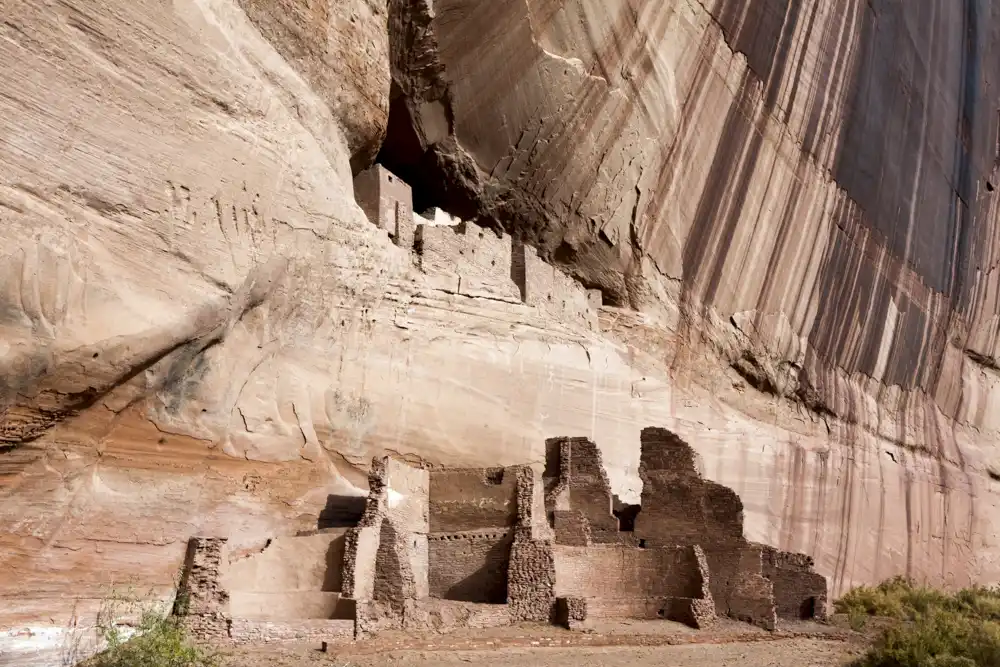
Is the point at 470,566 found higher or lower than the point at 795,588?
higher

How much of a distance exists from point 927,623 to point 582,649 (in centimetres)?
567

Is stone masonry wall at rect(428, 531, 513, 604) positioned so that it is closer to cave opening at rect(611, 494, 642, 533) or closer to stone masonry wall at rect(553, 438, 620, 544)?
stone masonry wall at rect(553, 438, 620, 544)

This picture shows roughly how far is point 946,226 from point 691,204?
11339 mm

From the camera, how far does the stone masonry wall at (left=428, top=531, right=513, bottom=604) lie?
41.8 ft

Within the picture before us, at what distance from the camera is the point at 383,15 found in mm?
16297

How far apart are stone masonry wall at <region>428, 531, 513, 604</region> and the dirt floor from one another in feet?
3.94

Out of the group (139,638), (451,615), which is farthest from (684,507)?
(139,638)

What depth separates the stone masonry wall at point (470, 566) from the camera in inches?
502

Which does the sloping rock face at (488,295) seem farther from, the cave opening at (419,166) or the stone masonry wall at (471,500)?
the stone masonry wall at (471,500)

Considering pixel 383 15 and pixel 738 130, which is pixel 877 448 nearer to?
pixel 738 130

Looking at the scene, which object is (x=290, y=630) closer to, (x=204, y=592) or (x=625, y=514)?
(x=204, y=592)

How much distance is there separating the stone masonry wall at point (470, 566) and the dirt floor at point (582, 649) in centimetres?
120

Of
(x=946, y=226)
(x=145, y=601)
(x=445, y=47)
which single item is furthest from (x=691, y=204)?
(x=145, y=601)

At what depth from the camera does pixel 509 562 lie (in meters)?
12.5
